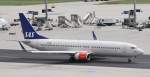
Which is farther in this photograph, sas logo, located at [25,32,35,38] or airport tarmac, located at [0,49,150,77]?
sas logo, located at [25,32,35,38]

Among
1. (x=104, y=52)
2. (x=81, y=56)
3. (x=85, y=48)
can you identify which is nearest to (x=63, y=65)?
(x=81, y=56)

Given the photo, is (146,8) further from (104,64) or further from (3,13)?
(104,64)

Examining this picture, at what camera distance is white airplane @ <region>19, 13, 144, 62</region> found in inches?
3044

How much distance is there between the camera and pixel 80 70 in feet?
232

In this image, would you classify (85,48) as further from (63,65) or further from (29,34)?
(29,34)

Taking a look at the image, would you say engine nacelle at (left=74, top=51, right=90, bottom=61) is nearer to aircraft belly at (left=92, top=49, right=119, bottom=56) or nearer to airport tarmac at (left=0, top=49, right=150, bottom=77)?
airport tarmac at (left=0, top=49, right=150, bottom=77)

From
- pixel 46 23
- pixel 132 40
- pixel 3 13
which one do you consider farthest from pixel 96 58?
pixel 3 13

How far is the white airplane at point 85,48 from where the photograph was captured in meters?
77.3

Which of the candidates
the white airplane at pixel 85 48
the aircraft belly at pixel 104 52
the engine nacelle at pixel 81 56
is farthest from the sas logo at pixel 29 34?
the aircraft belly at pixel 104 52

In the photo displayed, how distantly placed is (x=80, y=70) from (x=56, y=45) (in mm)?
10537

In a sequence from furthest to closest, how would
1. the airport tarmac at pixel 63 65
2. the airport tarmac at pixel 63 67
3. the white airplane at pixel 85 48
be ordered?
the white airplane at pixel 85 48
the airport tarmac at pixel 63 65
the airport tarmac at pixel 63 67

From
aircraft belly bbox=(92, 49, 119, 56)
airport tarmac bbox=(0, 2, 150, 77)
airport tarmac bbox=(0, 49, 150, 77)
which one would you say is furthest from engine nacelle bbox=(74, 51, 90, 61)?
aircraft belly bbox=(92, 49, 119, 56)

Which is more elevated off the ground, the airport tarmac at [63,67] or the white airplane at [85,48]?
the white airplane at [85,48]

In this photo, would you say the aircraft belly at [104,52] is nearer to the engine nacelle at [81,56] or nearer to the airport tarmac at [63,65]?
the airport tarmac at [63,65]
